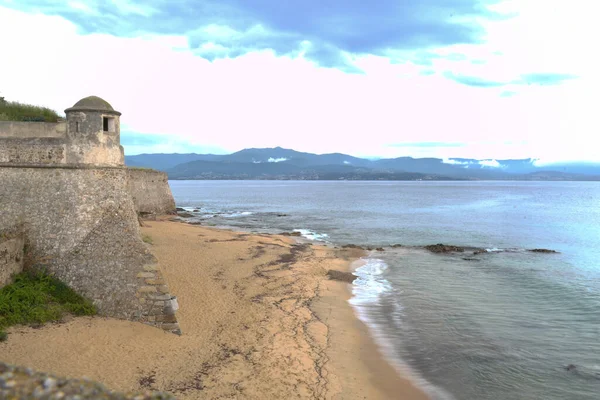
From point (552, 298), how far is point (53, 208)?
24440 millimetres

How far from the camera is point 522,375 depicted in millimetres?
13133

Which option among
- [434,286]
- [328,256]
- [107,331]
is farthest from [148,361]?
[328,256]

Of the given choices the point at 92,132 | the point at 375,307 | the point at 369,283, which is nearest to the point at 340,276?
the point at 369,283

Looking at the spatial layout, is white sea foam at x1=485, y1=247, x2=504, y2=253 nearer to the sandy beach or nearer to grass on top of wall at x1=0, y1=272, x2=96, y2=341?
the sandy beach

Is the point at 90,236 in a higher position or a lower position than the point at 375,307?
higher

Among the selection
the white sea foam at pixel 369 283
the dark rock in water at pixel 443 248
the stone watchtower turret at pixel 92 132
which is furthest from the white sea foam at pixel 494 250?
the stone watchtower turret at pixel 92 132

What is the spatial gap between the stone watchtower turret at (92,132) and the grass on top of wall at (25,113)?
4.10m

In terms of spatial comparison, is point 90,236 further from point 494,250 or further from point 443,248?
point 494,250

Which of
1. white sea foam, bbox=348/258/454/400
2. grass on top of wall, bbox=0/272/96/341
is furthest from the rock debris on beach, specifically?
white sea foam, bbox=348/258/454/400

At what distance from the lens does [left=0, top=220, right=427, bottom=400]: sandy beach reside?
35.7 feet

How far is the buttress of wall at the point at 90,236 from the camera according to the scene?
13.3 m

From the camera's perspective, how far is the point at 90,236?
46.5 ft

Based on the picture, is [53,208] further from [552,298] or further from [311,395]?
[552,298]

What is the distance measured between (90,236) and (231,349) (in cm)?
644
